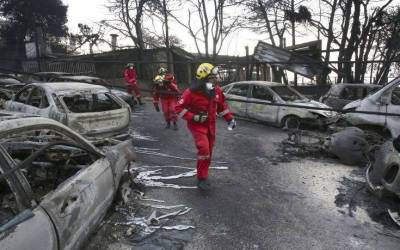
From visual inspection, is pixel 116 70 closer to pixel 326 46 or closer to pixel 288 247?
pixel 326 46

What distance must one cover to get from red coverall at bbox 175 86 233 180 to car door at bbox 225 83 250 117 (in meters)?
5.78

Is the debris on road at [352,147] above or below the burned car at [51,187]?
below

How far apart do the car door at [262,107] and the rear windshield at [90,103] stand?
4.89 m

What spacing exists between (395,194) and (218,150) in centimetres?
420

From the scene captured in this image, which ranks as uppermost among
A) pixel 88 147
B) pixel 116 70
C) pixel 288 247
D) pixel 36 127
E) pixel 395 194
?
pixel 116 70

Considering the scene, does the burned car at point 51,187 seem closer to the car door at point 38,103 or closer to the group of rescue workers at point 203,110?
the group of rescue workers at point 203,110

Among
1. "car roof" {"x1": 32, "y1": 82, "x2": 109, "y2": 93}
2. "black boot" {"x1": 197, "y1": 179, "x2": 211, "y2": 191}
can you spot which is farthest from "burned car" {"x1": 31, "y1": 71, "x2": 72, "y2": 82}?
"black boot" {"x1": 197, "y1": 179, "x2": 211, "y2": 191}

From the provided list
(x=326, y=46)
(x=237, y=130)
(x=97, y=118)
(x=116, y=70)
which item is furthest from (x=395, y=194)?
(x=116, y=70)

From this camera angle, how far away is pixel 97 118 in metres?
6.97

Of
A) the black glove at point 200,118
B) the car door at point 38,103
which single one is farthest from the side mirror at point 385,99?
the car door at point 38,103

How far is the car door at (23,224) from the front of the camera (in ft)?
7.52

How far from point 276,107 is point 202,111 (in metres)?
5.46

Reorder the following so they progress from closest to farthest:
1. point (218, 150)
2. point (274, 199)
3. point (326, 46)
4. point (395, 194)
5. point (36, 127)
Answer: point (36, 127), point (395, 194), point (274, 199), point (218, 150), point (326, 46)

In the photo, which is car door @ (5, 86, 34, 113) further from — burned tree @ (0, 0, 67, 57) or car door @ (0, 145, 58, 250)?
burned tree @ (0, 0, 67, 57)
